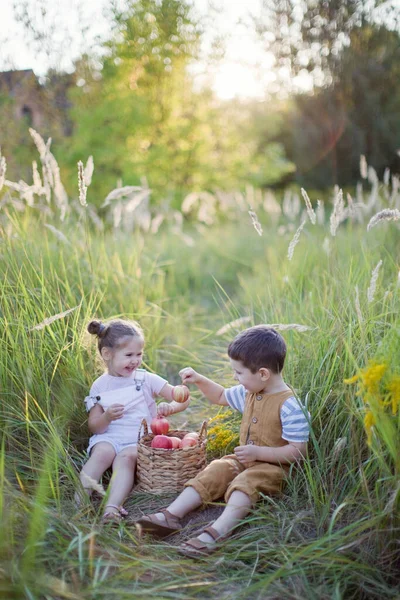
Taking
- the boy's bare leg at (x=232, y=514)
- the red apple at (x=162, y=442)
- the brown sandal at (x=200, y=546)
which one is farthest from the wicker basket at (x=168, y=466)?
the brown sandal at (x=200, y=546)

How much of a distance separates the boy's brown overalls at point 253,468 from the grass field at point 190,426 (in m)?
0.09

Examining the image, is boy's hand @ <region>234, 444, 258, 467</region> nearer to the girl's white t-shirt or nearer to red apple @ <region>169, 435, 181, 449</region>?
red apple @ <region>169, 435, 181, 449</region>

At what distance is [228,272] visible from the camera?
27.5ft

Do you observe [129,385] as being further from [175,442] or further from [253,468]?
[253,468]

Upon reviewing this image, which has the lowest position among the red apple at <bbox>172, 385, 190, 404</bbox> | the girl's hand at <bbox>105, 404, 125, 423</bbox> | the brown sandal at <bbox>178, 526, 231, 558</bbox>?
the brown sandal at <bbox>178, 526, 231, 558</bbox>

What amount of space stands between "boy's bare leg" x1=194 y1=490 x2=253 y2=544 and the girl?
66 cm

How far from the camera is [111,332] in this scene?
3.46 m

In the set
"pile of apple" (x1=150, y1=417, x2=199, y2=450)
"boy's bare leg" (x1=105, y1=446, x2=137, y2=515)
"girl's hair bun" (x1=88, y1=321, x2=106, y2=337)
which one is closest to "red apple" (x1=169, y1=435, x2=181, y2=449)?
"pile of apple" (x1=150, y1=417, x2=199, y2=450)

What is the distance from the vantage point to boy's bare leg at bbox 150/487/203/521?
9.40 feet

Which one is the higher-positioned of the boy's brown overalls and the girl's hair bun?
the girl's hair bun

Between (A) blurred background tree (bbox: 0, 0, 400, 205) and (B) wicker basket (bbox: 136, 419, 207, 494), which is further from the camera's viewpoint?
(A) blurred background tree (bbox: 0, 0, 400, 205)

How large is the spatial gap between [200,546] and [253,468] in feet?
1.62

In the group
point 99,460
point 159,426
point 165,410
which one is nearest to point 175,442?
point 159,426

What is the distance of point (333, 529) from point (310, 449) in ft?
1.83
